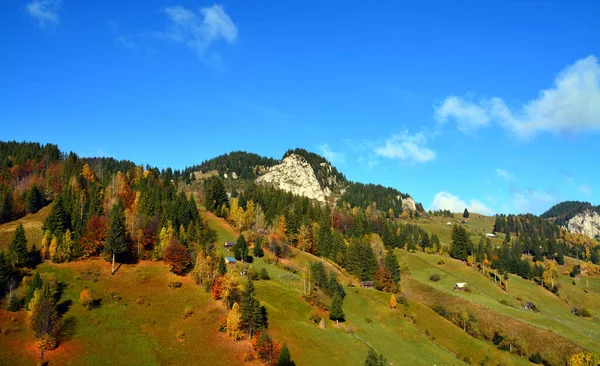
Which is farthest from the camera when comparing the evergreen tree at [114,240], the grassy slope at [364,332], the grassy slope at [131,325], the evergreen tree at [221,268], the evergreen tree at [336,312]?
the evergreen tree at [114,240]

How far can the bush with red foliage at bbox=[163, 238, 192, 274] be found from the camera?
92.2 metres

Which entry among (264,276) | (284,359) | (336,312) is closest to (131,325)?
(284,359)

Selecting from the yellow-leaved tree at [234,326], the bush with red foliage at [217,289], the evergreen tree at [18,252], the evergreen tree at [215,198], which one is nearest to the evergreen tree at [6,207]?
the evergreen tree at [18,252]

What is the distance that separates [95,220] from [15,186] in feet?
251

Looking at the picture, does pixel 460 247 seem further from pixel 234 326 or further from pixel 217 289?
pixel 234 326

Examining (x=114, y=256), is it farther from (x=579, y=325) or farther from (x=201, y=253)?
(x=579, y=325)

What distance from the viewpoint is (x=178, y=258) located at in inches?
3639

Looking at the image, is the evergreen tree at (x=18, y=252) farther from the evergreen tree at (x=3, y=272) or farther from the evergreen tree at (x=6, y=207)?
the evergreen tree at (x=6, y=207)

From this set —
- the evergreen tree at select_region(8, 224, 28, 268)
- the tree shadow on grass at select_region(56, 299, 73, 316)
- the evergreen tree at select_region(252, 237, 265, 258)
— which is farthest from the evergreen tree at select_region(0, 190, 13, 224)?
the evergreen tree at select_region(252, 237, 265, 258)

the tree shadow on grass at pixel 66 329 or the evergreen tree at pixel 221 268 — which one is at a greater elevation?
the evergreen tree at pixel 221 268

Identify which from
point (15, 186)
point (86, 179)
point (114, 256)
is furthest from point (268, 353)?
point (15, 186)

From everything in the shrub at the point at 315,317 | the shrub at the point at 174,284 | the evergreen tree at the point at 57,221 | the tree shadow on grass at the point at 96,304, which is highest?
the evergreen tree at the point at 57,221

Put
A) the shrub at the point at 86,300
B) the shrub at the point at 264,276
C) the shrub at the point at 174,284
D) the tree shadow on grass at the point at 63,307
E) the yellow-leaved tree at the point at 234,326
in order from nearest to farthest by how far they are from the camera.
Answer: the yellow-leaved tree at the point at 234,326 → the tree shadow on grass at the point at 63,307 → the shrub at the point at 86,300 → the shrub at the point at 174,284 → the shrub at the point at 264,276

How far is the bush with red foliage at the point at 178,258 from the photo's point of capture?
303ft
